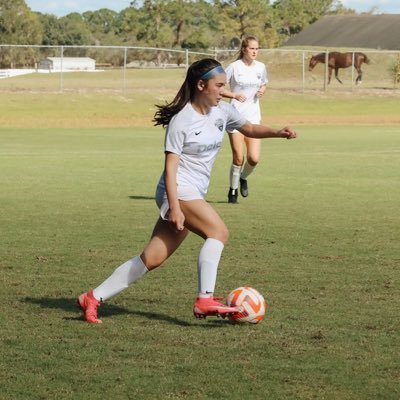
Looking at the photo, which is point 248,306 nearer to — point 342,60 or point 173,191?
point 173,191

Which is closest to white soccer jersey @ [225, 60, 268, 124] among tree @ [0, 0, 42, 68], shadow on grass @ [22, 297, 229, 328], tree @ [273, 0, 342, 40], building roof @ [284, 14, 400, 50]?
shadow on grass @ [22, 297, 229, 328]

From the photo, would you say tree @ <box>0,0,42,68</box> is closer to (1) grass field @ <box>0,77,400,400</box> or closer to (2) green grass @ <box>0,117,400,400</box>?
(1) grass field @ <box>0,77,400,400</box>

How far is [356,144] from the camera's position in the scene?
2988 cm

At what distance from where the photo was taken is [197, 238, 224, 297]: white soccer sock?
7.45m

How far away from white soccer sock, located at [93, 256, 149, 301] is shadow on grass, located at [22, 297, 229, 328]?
0.91 feet

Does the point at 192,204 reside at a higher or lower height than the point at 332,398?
higher

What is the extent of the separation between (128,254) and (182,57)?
73990 millimetres

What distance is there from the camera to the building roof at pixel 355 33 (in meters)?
107

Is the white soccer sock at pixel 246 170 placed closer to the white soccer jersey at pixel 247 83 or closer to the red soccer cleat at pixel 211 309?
the white soccer jersey at pixel 247 83

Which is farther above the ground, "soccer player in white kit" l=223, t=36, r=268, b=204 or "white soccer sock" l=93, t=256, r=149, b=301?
"soccer player in white kit" l=223, t=36, r=268, b=204

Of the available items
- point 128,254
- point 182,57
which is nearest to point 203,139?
point 128,254

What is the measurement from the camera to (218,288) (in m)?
9.03

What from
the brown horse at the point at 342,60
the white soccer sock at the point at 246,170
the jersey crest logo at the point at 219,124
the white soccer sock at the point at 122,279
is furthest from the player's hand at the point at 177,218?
the brown horse at the point at 342,60

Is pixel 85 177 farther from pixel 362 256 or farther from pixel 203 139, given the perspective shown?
pixel 203 139
